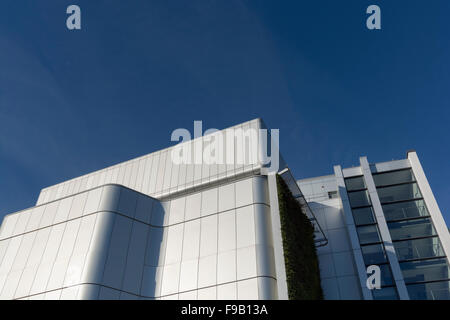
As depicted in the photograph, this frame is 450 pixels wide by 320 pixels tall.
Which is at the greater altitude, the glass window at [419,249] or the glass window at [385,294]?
the glass window at [419,249]

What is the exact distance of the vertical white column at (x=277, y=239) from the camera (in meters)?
16.3

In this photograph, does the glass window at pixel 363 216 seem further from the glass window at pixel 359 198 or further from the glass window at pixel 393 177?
the glass window at pixel 393 177

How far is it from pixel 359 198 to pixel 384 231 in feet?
10.8

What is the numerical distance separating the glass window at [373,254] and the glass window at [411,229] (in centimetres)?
166

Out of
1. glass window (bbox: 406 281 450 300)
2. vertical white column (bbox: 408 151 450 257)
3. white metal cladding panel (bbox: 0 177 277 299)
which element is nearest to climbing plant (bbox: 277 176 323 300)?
white metal cladding panel (bbox: 0 177 277 299)

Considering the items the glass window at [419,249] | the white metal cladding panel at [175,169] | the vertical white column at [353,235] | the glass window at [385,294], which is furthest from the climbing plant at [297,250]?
the glass window at [419,249]

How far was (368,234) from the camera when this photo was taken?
86.0ft

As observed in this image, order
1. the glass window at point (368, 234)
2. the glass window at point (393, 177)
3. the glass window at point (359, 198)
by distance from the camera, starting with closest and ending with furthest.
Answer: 1. the glass window at point (368, 234)
2. the glass window at point (359, 198)
3. the glass window at point (393, 177)

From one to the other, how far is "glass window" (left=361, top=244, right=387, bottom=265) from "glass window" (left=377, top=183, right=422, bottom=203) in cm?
445

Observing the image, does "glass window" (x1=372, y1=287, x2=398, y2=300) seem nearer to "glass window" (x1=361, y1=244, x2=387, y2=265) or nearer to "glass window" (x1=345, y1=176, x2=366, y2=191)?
"glass window" (x1=361, y1=244, x2=387, y2=265)

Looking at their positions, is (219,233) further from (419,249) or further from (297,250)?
(419,249)

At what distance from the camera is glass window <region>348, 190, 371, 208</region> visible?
28094mm

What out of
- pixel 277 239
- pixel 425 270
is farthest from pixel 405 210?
pixel 277 239
